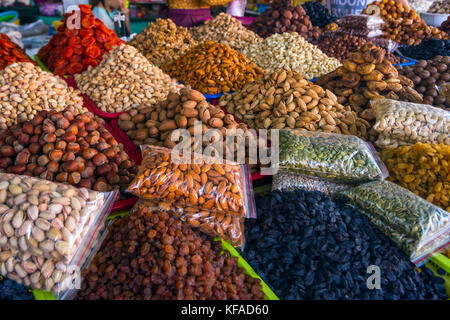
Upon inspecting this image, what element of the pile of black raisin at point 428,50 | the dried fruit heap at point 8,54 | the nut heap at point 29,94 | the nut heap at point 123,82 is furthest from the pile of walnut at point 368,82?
the dried fruit heap at point 8,54

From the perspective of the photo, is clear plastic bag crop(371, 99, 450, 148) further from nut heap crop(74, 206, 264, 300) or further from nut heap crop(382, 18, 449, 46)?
nut heap crop(382, 18, 449, 46)

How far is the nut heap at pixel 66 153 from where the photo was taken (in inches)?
47.4

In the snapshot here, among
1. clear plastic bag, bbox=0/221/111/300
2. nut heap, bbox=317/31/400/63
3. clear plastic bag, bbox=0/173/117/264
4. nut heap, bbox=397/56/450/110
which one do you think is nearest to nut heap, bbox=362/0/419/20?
nut heap, bbox=317/31/400/63

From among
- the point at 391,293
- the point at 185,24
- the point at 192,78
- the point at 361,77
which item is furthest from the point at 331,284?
the point at 185,24

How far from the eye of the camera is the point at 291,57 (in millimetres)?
2434

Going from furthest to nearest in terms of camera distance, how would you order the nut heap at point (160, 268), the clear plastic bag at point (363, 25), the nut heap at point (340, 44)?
the clear plastic bag at point (363, 25) → the nut heap at point (340, 44) → the nut heap at point (160, 268)

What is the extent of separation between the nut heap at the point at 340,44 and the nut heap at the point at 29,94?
2.01 meters

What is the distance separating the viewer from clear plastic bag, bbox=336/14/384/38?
10.00 ft

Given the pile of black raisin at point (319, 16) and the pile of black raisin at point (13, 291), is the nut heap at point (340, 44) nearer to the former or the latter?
the pile of black raisin at point (319, 16)

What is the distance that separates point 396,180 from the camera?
4.57 ft

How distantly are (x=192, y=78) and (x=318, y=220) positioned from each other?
4.31 ft

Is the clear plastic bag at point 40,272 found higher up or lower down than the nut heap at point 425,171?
lower down
